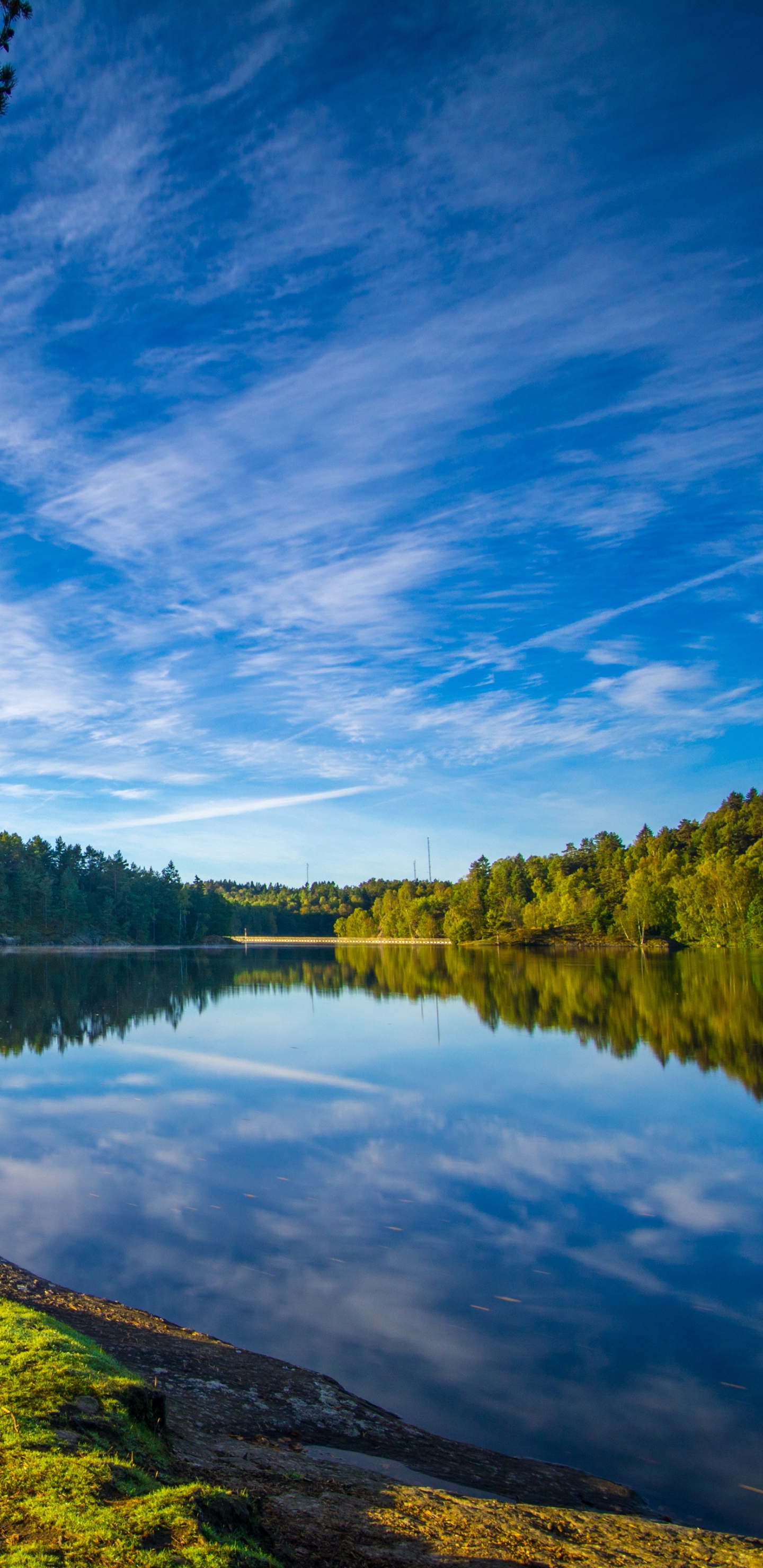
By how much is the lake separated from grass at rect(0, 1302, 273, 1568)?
3512 millimetres

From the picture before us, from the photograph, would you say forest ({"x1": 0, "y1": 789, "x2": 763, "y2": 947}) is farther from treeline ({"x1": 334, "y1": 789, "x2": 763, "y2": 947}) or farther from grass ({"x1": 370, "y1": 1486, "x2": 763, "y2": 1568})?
grass ({"x1": 370, "y1": 1486, "x2": 763, "y2": 1568})

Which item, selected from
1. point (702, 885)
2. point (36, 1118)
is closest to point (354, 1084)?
point (36, 1118)

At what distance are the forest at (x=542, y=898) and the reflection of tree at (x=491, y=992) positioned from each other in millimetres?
16166

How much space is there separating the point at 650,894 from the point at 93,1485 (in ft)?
474

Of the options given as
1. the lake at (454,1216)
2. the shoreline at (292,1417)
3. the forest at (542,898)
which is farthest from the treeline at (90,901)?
the shoreline at (292,1417)

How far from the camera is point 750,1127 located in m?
21.7

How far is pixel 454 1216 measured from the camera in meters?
15.2

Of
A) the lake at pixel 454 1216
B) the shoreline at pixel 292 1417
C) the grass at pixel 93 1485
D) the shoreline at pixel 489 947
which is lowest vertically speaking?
the shoreline at pixel 489 947

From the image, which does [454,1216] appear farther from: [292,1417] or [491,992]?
[491,992]

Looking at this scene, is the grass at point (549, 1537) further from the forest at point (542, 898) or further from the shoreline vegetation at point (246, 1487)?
the forest at point (542, 898)

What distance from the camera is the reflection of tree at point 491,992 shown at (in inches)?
1441

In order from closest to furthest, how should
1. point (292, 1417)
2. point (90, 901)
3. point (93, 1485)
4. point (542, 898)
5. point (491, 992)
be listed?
1. point (93, 1485)
2. point (292, 1417)
3. point (491, 992)
4. point (90, 901)
5. point (542, 898)

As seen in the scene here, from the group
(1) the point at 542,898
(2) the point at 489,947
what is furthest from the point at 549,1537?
(1) the point at 542,898

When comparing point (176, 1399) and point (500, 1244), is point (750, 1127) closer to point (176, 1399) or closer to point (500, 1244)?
point (500, 1244)
